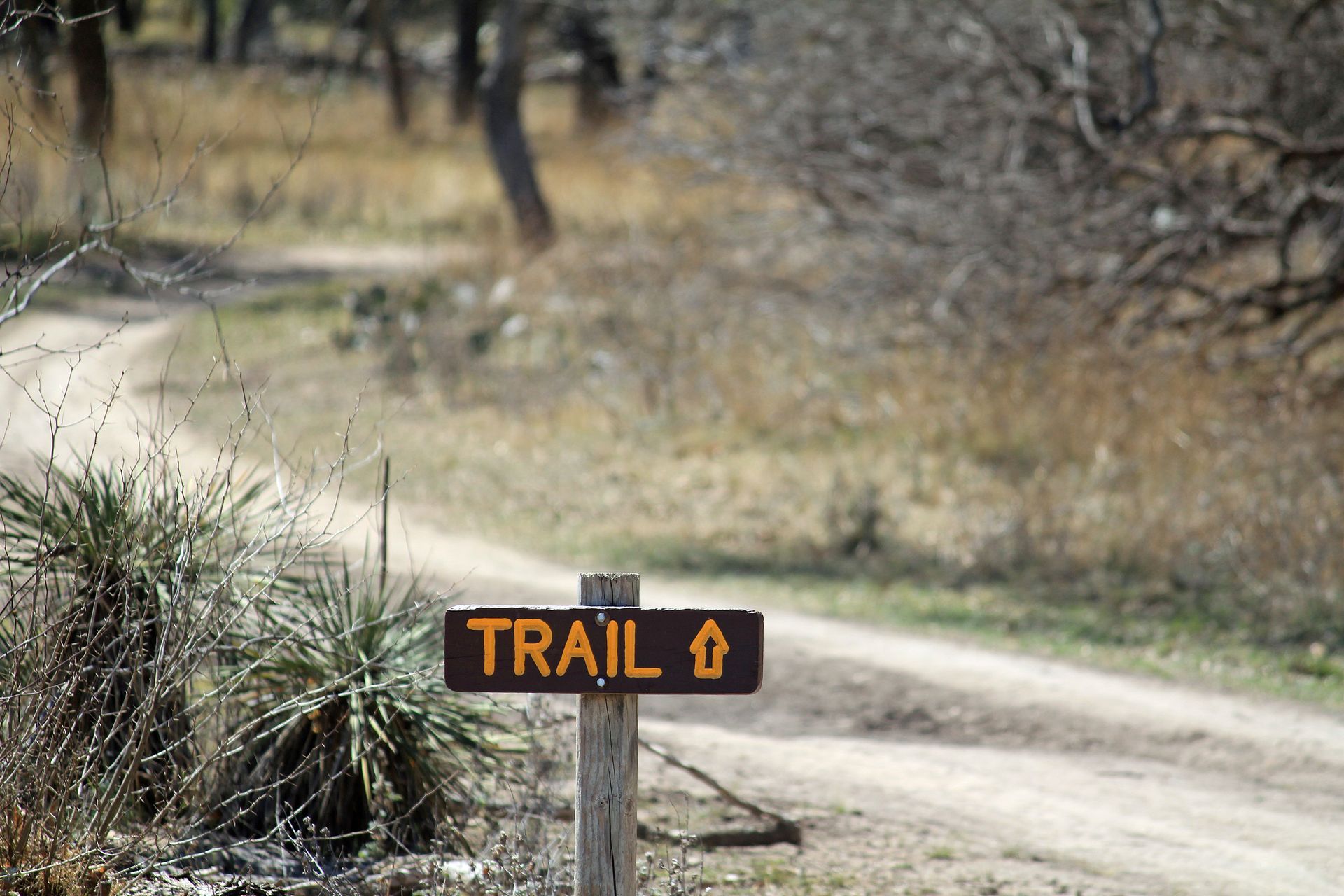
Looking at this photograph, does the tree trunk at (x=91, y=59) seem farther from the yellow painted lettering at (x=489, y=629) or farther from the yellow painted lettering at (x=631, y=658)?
the yellow painted lettering at (x=631, y=658)

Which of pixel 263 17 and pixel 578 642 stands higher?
pixel 263 17

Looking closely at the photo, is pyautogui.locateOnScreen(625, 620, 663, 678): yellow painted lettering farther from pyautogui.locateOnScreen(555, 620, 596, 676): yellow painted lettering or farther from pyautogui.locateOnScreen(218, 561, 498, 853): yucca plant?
pyautogui.locateOnScreen(218, 561, 498, 853): yucca plant

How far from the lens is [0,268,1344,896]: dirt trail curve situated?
15.8 feet

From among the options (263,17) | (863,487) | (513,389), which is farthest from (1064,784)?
(263,17)

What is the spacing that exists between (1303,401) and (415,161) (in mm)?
23031

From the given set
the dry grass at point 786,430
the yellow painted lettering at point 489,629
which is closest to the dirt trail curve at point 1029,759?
the dry grass at point 786,430

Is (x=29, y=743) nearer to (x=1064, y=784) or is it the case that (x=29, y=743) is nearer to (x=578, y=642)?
(x=578, y=642)

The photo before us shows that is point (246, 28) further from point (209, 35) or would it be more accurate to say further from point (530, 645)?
point (530, 645)

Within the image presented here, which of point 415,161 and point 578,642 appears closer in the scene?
point 578,642

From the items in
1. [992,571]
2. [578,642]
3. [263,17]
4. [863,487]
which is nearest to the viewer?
[578,642]

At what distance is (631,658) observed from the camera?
8.94ft

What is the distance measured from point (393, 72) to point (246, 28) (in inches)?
388

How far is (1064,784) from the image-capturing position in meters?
5.61

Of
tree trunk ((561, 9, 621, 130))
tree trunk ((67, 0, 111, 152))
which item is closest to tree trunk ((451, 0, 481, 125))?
tree trunk ((561, 9, 621, 130))
